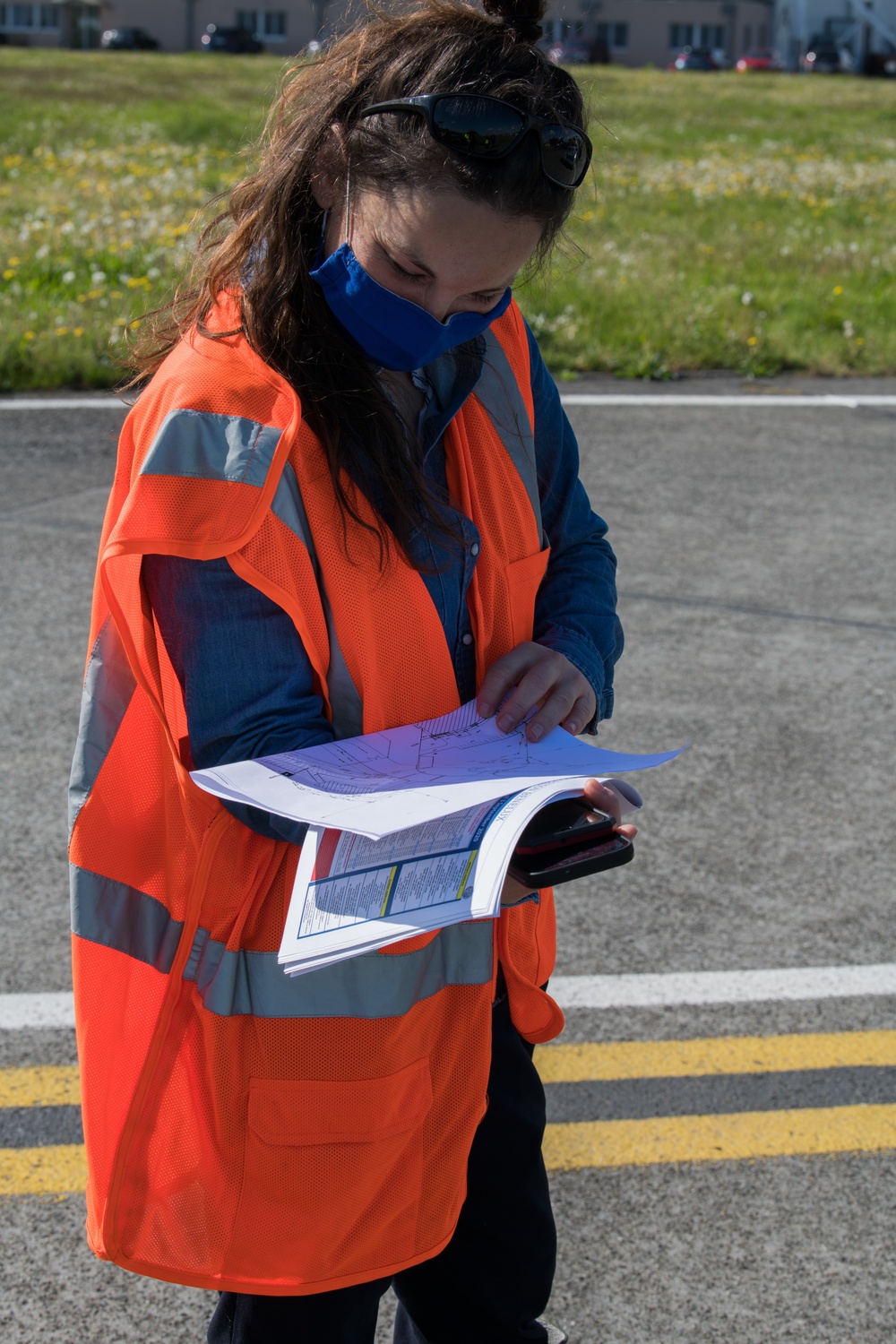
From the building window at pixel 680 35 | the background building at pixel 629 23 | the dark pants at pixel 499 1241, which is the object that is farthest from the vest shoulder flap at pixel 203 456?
the building window at pixel 680 35

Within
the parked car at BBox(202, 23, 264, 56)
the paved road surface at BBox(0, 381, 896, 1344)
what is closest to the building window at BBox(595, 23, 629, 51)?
the parked car at BBox(202, 23, 264, 56)

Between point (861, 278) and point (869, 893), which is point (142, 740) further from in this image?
point (861, 278)

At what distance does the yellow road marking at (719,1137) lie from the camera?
8.46 feet

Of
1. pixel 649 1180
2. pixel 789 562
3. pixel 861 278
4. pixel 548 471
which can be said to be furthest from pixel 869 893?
pixel 861 278

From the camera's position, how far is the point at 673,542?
18.9ft

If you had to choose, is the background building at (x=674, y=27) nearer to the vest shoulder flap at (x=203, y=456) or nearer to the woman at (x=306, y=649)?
the woman at (x=306, y=649)

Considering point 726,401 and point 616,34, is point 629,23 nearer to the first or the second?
point 616,34

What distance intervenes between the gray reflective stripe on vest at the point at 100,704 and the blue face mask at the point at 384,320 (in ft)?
1.46

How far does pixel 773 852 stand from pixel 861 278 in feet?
30.1

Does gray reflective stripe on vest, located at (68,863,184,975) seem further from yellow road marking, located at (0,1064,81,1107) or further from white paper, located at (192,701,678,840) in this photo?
yellow road marking, located at (0,1064,81,1107)

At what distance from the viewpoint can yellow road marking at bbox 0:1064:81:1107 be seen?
271 cm

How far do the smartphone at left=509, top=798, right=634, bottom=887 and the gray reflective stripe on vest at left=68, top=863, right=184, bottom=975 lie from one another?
15.6 inches

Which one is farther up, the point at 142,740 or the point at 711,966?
the point at 142,740

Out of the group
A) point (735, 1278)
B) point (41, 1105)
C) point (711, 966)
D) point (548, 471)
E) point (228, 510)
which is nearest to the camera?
point (228, 510)
